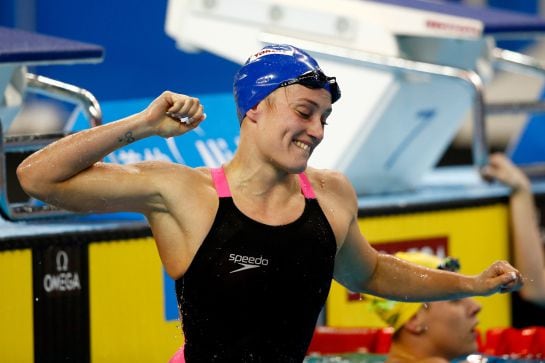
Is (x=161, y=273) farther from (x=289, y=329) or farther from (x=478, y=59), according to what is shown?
(x=478, y=59)

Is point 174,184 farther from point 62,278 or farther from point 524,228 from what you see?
point 524,228

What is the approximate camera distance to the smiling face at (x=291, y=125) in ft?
9.08

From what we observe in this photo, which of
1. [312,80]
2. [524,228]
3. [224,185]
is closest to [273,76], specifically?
[312,80]

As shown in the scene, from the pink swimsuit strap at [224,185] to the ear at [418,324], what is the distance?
1.17 metres

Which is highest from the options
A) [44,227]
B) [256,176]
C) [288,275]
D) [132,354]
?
[256,176]

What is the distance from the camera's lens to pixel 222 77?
640 centimetres

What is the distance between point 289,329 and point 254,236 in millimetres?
229

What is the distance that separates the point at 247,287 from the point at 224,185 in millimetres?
232

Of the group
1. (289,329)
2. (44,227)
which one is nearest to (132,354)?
(44,227)

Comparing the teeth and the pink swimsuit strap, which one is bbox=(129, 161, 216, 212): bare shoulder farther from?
the teeth

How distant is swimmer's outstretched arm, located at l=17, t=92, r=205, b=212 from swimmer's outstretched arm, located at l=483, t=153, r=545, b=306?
2.67 meters

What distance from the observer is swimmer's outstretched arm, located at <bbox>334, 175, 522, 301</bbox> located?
312 cm

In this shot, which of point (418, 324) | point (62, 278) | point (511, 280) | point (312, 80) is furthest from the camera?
point (418, 324)

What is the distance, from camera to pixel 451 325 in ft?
13.1
